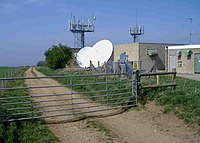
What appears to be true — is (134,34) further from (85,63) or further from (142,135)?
(142,135)

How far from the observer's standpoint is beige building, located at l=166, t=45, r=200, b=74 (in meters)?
31.7

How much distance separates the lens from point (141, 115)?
9375 millimetres

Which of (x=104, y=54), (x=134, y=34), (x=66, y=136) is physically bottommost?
(x=66, y=136)

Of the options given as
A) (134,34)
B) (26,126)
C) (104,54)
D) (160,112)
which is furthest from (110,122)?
(134,34)

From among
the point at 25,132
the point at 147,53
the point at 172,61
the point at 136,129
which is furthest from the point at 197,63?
the point at 25,132

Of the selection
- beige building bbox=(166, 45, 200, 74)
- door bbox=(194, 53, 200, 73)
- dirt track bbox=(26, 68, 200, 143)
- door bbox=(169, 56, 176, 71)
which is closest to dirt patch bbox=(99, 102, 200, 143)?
dirt track bbox=(26, 68, 200, 143)

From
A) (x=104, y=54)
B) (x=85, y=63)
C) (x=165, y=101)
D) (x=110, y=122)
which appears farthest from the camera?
(x=85, y=63)

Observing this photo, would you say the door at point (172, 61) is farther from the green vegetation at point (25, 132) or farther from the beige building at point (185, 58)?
the green vegetation at point (25, 132)

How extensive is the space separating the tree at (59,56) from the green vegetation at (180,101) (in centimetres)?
3462

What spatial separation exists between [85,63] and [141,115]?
79.8ft

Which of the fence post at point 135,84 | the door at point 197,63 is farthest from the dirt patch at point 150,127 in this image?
the door at point 197,63

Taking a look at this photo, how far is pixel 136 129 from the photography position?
791cm

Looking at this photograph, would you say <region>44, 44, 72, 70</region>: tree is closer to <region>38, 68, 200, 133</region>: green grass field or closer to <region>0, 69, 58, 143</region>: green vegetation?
<region>38, 68, 200, 133</region>: green grass field

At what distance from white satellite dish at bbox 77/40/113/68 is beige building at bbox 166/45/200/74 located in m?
9.54
